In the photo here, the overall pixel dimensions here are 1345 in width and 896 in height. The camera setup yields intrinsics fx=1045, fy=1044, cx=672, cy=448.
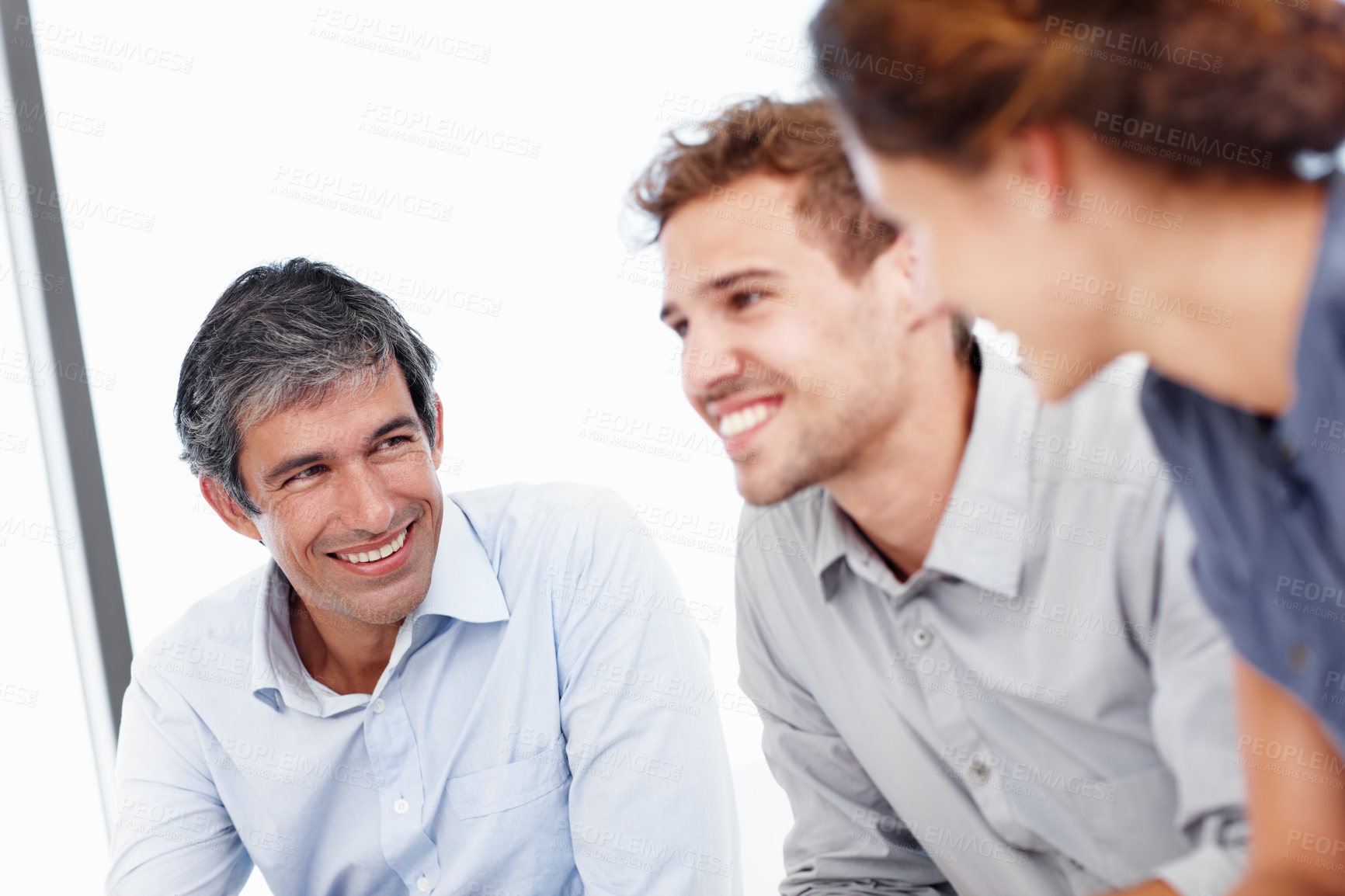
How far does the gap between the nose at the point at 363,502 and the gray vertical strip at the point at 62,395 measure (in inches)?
42.4

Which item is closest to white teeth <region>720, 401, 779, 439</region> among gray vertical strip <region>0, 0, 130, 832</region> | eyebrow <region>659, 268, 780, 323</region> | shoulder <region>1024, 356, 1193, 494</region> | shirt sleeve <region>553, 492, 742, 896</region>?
eyebrow <region>659, 268, 780, 323</region>

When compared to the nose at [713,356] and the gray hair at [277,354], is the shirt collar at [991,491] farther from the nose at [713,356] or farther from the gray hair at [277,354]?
the gray hair at [277,354]

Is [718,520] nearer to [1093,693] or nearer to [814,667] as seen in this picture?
[814,667]

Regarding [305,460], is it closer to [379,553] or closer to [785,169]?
[379,553]

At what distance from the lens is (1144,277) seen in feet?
1.78

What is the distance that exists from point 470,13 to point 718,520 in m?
1.08

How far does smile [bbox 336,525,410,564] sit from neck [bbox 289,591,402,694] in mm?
91

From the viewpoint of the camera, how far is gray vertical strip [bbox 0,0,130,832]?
2.00m

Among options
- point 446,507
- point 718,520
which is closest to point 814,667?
point 446,507

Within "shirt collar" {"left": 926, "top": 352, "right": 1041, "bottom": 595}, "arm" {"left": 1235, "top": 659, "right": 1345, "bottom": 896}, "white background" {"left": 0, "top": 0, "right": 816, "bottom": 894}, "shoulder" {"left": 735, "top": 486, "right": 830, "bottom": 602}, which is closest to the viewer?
"arm" {"left": 1235, "top": 659, "right": 1345, "bottom": 896}

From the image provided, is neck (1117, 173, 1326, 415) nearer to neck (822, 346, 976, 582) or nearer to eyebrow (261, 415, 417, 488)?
neck (822, 346, 976, 582)

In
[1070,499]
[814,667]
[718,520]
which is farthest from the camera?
[718,520]

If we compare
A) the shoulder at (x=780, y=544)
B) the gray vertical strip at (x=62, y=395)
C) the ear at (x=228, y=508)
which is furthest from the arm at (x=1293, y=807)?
the gray vertical strip at (x=62, y=395)

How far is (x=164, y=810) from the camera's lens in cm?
140
